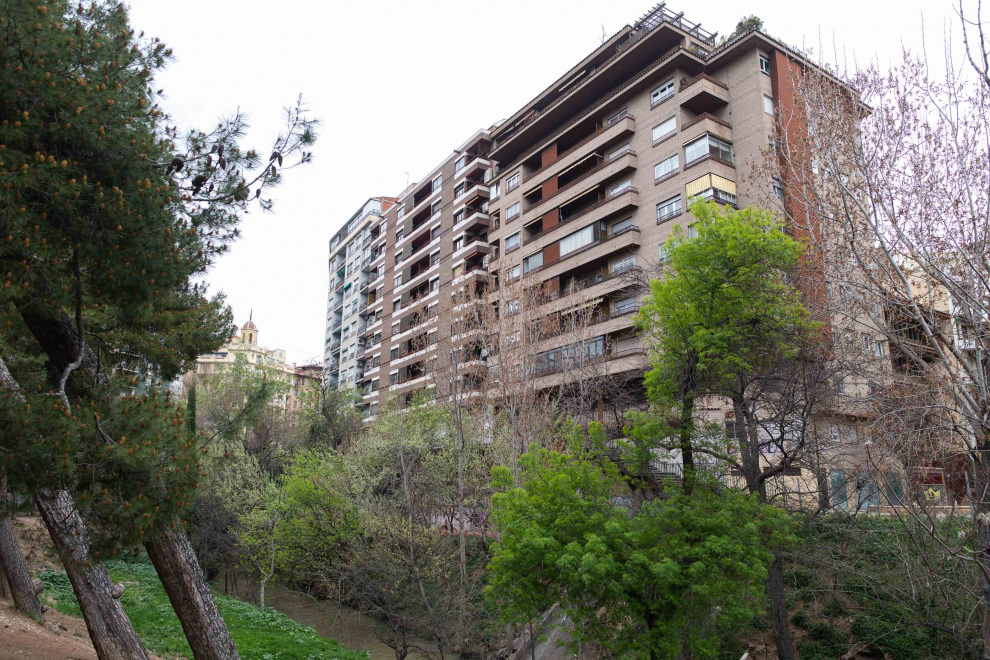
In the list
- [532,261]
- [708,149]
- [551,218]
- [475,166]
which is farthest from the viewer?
[475,166]

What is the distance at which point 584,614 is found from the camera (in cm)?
1221

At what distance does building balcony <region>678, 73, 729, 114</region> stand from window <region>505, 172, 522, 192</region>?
→ 1316cm

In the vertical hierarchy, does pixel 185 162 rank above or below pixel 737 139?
below

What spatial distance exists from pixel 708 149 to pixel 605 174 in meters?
6.46

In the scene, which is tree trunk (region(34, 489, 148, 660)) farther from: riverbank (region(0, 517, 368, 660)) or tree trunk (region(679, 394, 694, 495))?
tree trunk (region(679, 394, 694, 495))

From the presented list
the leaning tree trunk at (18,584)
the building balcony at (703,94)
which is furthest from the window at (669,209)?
the leaning tree trunk at (18,584)

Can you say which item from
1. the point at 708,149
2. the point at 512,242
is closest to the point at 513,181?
the point at 512,242

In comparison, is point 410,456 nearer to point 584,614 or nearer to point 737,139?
point 584,614

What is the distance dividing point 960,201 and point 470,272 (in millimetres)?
40452

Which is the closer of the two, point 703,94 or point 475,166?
point 703,94

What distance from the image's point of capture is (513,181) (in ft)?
145

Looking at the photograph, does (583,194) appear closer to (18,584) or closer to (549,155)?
(549,155)

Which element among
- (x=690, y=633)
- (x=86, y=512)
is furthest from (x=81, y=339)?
(x=690, y=633)

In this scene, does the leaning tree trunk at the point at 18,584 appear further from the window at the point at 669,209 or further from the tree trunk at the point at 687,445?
the window at the point at 669,209
